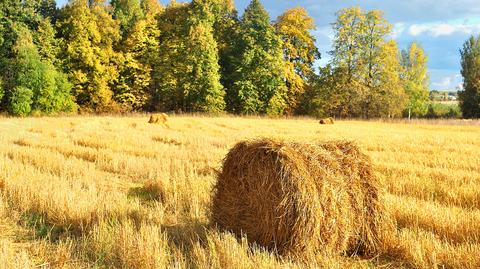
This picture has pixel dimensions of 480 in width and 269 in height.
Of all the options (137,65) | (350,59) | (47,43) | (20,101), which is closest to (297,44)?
(350,59)

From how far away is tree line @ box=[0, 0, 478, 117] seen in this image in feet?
141

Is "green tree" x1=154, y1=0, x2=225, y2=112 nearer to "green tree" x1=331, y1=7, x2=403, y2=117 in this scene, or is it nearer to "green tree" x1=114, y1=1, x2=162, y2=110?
"green tree" x1=114, y1=1, x2=162, y2=110

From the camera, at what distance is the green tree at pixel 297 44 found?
51062mm

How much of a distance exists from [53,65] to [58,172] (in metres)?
34.9

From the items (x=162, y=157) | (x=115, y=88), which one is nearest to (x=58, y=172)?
(x=162, y=157)

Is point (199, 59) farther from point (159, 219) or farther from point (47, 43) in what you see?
point (159, 219)

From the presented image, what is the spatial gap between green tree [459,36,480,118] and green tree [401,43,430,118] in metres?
5.01

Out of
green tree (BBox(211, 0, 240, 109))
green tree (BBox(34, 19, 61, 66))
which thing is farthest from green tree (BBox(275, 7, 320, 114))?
green tree (BBox(34, 19, 61, 66))

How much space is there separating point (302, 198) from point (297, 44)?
4835 cm

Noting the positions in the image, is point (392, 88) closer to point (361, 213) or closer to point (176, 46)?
point (176, 46)

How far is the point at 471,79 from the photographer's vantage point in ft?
199

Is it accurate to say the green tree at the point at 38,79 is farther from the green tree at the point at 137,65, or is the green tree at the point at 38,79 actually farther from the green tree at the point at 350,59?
the green tree at the point at 350,59

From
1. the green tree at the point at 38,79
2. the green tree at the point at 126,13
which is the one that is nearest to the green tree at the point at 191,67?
the green tree at the point at 126,13

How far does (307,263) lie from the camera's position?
16.7ft
